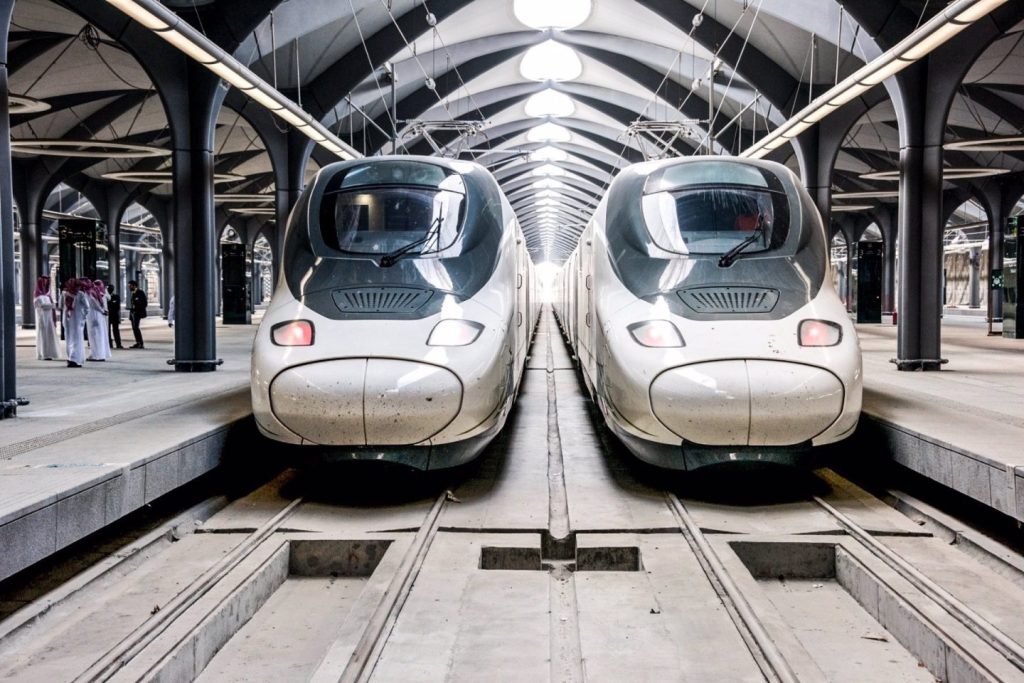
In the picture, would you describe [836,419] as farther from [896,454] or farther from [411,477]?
[411,477]

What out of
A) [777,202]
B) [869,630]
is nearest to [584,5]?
[777,202]

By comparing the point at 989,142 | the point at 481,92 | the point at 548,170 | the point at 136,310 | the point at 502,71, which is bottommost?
the point at 136,310

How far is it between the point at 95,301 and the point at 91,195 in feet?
67.1

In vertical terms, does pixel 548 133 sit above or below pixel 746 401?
above

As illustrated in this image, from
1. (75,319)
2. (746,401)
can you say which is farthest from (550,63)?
(746,401)

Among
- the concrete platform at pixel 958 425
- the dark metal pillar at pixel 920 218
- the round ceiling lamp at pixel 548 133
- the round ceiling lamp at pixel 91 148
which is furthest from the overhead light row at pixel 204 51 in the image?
the round ceiling lamp at pixel 548 133

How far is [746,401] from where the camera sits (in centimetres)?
599

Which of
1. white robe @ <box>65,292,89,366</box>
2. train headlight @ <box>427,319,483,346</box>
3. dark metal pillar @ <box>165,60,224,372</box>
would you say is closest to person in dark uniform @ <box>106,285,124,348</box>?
white robe @ <box>65,292,89,366</box>

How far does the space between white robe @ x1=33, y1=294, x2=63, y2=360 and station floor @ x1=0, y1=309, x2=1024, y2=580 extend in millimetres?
3643

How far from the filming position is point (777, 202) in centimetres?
736

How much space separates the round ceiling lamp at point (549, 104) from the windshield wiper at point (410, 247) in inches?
976

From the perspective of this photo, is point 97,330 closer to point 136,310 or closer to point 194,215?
point 194,215

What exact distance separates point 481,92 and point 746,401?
2508 centimetres

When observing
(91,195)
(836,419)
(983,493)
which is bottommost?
(983,493)
